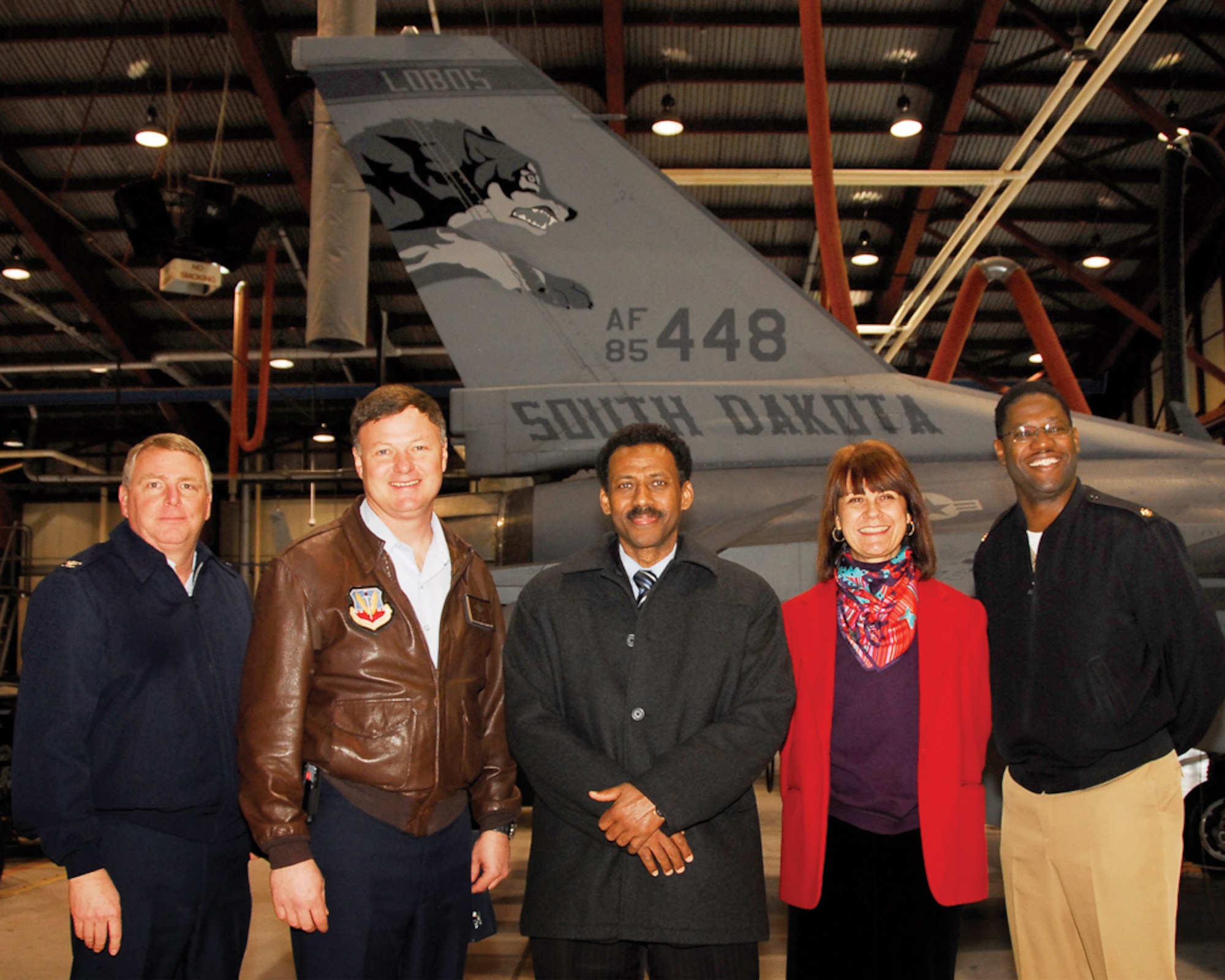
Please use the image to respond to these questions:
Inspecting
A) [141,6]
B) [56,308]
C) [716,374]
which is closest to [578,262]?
[716,374]

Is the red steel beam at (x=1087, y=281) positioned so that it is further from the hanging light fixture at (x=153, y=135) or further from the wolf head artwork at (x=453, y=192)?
the wolf head artwork at (x=453, y=192)

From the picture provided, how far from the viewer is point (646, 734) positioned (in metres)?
2.62

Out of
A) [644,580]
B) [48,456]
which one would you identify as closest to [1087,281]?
[644,580]

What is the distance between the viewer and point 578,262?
5590 millimetres

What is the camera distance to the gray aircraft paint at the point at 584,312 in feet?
17.5

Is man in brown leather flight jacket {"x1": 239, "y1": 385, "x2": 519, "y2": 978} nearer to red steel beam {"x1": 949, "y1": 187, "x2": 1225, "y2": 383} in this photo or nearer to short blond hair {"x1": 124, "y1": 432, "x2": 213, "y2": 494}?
short blond hair {"x1": 124, "y1": 432, "x2": 213, "y2": 494}

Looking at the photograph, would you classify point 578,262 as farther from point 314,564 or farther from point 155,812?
point 155,812

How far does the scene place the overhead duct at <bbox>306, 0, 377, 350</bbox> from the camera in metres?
10.2

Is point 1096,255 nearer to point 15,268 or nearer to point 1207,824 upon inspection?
point 1207,824

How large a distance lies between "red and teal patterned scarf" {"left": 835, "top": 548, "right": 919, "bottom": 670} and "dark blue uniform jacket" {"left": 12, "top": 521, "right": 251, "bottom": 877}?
1831 mm

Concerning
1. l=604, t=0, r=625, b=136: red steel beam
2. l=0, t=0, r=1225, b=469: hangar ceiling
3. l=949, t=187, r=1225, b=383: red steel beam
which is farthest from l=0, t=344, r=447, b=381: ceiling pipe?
l=949, t=187, r=1225, b=383: red steel beam

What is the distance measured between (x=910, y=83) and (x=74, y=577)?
1646 cm

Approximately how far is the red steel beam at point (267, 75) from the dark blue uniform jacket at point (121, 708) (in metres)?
13.9

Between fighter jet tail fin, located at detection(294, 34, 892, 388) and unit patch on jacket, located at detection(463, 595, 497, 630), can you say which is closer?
unit patch on jacket, located at detection(463, 595, 497, 630)
